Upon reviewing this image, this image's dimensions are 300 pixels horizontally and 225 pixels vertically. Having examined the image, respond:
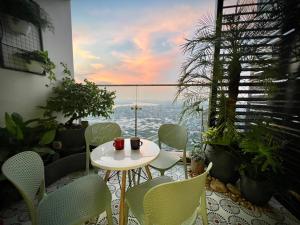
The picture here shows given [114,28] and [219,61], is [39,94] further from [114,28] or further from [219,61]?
[219,61]

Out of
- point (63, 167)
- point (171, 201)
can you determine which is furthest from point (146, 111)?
point (171, 201)

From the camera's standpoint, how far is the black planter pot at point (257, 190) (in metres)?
1.61

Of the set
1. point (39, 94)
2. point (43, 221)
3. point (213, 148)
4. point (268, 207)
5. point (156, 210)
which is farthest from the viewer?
point (39, 94)

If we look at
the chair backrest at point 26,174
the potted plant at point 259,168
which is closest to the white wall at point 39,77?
the chair backrest at point 26,174

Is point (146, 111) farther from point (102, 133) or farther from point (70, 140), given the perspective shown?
point (70, 140)

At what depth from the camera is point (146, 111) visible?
278 centimetres

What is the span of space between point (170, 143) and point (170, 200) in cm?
117

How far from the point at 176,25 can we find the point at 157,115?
1.45m

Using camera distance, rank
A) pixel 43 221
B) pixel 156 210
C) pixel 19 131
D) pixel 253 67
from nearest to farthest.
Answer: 1. pixel 156 210
2. pixel 43 221
3. pixel 19 131
4. pixel 253 67

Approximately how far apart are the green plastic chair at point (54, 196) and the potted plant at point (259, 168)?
1405mm

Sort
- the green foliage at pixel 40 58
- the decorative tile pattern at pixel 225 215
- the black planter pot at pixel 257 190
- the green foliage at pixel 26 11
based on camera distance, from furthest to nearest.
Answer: the green foliage at pixel 40 58 → the green foliage at pixel 26 11 → the black planter pot at pixel 257 190 → the decorative tile pattern at pixel 225 215

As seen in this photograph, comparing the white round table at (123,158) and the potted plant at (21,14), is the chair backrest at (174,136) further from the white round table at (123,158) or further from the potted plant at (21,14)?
the potted plant at (21,14)

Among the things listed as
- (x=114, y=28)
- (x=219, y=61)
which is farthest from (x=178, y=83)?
(x=114, y=28)

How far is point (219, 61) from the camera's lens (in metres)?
1.91
